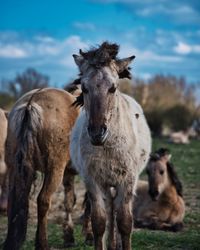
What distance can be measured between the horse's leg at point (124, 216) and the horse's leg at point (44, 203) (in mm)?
1361

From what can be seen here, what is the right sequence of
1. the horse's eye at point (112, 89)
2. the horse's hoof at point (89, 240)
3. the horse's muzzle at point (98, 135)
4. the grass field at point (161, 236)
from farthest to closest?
1. the horse's hoof at point (89, 240)
2. the grass field at point (161, 236)
3. the horse's eye at point (112, 89)
4. the horse's muzzle at point (98, 135)

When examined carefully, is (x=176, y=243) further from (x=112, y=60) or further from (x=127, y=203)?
(x=112, y=60)

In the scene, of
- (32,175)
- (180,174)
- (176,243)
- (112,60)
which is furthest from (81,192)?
(112,60)

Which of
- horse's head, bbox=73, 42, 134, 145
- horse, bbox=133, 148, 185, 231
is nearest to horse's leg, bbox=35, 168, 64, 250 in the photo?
horse's head, bbox=73, 42, 134, 145

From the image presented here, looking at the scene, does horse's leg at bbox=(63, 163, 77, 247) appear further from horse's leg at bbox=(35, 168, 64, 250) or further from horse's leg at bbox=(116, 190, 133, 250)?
horse's leg at bbox=(116, 190, 133, 250)

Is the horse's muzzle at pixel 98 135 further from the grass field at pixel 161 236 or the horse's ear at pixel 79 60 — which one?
the grass field at pixel 161 236

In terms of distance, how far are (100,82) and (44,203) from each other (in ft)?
7.34

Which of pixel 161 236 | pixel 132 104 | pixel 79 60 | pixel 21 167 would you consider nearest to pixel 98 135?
pixel 79 60

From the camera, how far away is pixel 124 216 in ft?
20.7

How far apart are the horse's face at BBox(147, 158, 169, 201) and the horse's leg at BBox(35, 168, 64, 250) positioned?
3.66 m

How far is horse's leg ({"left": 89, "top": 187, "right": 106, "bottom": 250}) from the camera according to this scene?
20.6 ft

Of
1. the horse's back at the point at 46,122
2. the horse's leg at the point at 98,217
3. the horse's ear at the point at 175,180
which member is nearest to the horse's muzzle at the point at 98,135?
the horse's leg at the point at 98,217

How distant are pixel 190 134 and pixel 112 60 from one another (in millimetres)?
33776

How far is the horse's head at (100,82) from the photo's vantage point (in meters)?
5.60
